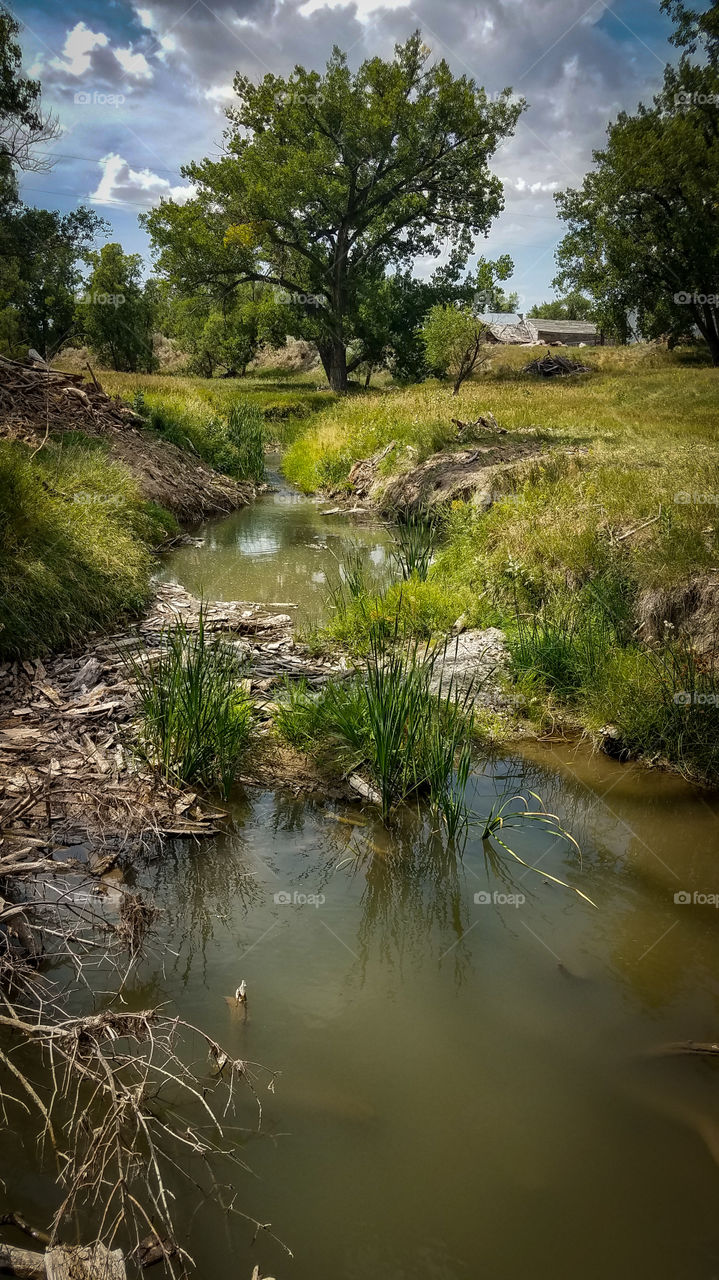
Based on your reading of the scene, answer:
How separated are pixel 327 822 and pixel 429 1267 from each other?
2763 millimetres

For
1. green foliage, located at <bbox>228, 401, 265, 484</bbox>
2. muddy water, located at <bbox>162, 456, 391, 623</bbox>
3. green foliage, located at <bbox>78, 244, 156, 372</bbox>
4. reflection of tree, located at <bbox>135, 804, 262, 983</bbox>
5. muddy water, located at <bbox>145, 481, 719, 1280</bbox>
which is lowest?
muddy water, located at <bbox>145, 481, 719, 1280</bbox>

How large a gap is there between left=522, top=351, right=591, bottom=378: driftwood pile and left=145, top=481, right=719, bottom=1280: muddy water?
41.1 meters

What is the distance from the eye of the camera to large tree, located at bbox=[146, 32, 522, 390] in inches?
1345

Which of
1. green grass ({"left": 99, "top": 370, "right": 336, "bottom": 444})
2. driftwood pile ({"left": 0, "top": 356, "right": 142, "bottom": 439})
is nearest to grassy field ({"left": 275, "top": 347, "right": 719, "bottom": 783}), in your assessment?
driftwood pile ({"left": 0, "top": 356, "right": 142, "bottom": 439})

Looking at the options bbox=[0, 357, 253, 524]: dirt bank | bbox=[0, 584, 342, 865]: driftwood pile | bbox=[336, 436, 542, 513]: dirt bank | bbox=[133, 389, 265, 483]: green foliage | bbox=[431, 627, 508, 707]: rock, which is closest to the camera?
bbox=[0, 584, 342, 865]: driftwood pile

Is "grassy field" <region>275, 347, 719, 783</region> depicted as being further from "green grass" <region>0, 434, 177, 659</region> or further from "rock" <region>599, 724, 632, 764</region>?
"green grass" <region>0, 434, 177, 659</region>

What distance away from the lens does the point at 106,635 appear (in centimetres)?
744

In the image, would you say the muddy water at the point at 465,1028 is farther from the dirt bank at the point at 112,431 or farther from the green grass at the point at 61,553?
the dirt bank at the point at 112,431

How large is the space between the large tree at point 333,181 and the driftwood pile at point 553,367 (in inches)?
316

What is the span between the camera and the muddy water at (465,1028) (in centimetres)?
246

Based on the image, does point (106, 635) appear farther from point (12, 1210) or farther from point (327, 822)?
point (12, 1210)

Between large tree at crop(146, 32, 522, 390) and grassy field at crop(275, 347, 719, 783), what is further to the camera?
large tree at crop(146, 32, 522, 390)

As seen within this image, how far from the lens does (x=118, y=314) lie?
149 ft

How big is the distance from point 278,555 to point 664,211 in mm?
32603
